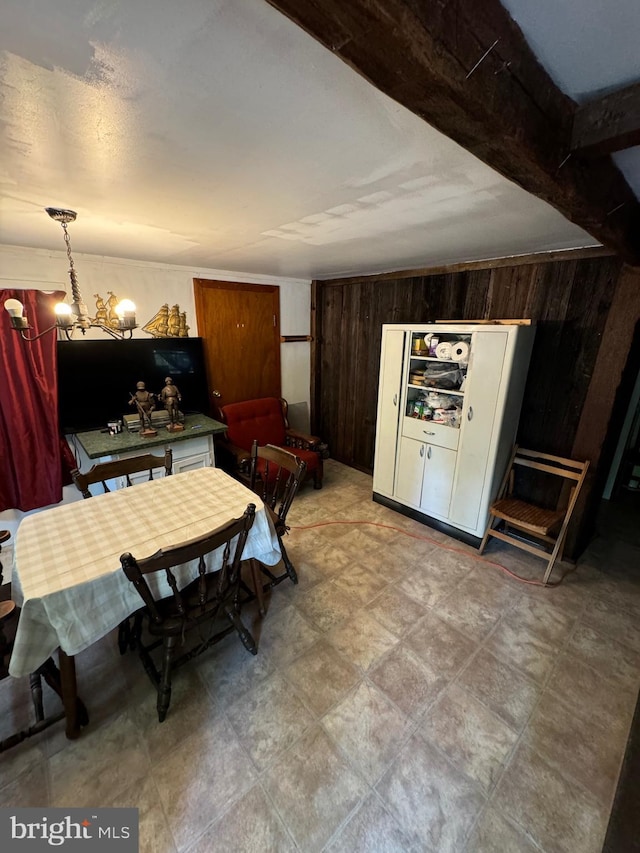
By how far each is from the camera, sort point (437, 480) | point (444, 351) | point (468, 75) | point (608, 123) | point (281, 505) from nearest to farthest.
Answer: point (468, 75), point (608, 123), point (281, 505), point (444, 351), point (437, 480)

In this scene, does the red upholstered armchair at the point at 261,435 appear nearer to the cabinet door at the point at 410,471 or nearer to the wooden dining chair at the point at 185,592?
the cabinet door at the point at 410,471

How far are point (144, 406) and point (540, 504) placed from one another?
10.7ft

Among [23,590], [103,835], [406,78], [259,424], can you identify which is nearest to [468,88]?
[406,78]

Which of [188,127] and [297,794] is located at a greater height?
[188,127]

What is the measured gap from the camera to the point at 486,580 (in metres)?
2.36

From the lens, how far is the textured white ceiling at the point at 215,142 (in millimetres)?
631

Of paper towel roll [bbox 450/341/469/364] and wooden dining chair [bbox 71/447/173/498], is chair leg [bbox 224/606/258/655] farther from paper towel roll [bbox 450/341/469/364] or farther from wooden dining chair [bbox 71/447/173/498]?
paper towel roll [bbox 450/341/469/364]

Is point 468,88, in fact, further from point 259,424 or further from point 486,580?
point 259,424

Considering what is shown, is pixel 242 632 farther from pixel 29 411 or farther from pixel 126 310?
pixel 29 411

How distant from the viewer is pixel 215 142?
983 mm

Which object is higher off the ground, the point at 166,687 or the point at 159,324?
the point at 159,324

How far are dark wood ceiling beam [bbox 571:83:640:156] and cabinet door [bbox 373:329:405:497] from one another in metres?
1.97

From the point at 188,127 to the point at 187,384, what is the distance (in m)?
2.51

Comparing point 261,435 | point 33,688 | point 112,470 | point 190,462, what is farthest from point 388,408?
point 33,688
